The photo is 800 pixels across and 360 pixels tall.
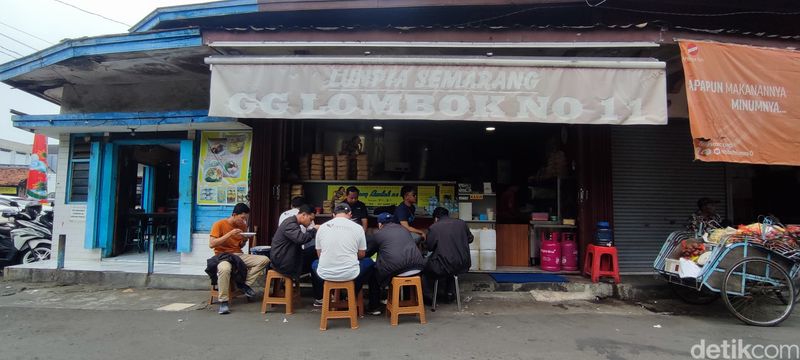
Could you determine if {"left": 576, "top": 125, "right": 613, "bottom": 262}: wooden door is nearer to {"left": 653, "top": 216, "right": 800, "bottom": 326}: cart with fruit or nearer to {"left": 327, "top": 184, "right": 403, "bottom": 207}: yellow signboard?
{"left": 653, "top": 216, "right": 800, "bottom": 326}: cart with fruit

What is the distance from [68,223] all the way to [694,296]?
443 inches

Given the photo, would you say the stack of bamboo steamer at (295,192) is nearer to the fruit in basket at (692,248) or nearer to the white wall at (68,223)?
the white wall at (68,223)

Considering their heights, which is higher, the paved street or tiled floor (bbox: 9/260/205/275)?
tiled floor (bbox: 9/260/205/275)

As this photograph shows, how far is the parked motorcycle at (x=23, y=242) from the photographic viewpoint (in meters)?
8.87

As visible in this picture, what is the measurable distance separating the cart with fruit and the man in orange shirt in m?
5.95

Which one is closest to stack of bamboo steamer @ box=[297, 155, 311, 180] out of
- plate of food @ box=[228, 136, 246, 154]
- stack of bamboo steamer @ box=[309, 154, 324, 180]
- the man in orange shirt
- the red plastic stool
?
stack of bamboo steamer @ box=[309, 154, 324, 180]

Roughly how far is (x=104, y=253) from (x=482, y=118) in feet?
25.9

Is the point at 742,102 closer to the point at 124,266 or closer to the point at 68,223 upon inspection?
the point at 124,266

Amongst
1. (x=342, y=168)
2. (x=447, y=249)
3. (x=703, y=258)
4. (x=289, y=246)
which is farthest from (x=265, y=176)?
(x=703, y=258)

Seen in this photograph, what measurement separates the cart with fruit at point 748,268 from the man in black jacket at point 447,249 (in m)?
2.87

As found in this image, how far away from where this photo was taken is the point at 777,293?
559 centimetres

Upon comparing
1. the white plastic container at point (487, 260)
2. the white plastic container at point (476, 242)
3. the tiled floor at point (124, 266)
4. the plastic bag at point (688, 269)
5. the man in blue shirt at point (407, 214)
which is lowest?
the tiled floor at point (124, 266)

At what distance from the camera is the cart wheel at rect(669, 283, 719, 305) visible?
20.6 ft

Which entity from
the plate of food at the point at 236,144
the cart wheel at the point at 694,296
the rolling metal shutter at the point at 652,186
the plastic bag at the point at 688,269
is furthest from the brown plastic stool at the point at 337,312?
the rolling metal shutter at the point at 652,186
